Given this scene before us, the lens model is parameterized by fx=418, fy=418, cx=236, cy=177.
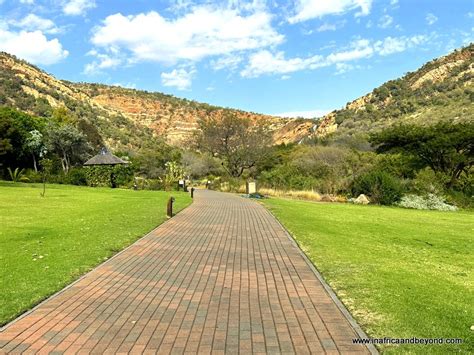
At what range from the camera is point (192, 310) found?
223 inches

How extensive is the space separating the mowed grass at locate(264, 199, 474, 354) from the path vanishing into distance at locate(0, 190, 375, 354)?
41 cm

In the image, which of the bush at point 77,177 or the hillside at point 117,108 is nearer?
the bush at point 77,177

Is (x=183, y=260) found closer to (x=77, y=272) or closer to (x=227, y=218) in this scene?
(x=77, y=272)

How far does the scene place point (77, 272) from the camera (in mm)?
7520

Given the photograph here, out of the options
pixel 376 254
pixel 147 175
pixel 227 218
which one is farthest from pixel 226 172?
pixel 376 254

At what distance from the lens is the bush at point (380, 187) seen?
86.0 ft

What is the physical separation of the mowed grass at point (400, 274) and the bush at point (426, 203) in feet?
33.6

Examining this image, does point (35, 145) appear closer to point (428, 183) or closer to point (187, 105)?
point (428, 183)

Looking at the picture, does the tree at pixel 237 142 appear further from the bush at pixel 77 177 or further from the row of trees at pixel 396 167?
the bush at pixel 77 177

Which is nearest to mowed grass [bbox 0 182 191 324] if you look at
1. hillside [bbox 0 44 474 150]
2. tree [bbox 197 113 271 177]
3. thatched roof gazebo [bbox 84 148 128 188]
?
thatched roof gazebo [bbox 84 148 128 188]

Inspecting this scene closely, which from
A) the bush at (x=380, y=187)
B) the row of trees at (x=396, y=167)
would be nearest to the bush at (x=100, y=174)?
the row of trees at (x=396, y=167)

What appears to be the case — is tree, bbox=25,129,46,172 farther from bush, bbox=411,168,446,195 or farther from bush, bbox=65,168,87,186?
bush, bbox=411,168,446,195

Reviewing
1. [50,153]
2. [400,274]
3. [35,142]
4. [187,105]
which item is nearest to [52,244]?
[400,274]

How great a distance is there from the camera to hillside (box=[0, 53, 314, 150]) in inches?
2886
